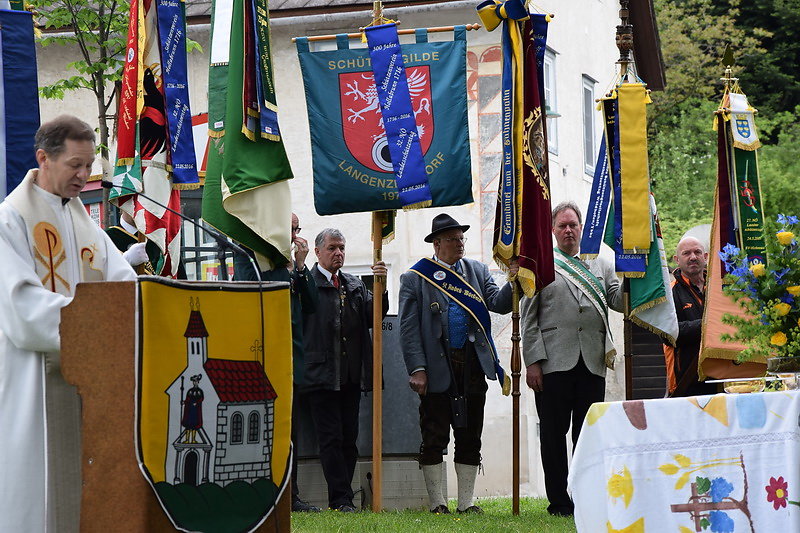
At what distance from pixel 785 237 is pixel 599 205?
396 centimetres

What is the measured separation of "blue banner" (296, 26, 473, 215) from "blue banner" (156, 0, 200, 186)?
2.98ft

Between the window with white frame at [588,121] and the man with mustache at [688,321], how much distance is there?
35.6 ft

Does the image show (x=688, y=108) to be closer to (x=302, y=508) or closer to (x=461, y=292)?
(x=461, y=292)

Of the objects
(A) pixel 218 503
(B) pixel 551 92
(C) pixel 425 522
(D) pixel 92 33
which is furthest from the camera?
(B) pixel 551 92

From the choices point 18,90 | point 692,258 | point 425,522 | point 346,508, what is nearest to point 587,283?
point 692,258

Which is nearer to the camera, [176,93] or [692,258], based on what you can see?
[176,93]

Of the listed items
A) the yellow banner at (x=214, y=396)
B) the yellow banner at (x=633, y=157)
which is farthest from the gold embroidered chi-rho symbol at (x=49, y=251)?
the yellow banner at (x=633, y=157)

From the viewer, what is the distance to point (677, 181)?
103ft

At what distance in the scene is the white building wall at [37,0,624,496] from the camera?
17125 mm

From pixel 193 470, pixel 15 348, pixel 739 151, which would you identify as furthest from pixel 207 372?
pixel 739 151

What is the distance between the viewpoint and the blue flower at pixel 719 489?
5.42 m

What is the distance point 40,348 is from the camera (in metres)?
5.38

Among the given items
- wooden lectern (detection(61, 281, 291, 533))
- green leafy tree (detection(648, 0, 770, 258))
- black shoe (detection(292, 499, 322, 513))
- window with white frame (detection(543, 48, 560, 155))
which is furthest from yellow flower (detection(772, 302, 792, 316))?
green leafy tree (detection(648, 0, 770, 258))

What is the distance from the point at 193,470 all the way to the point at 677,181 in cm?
2748
